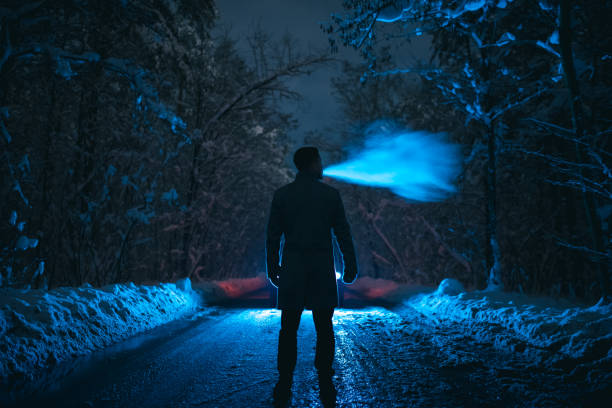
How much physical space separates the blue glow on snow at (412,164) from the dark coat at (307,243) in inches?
396

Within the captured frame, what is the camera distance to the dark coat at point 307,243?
11.3 ft

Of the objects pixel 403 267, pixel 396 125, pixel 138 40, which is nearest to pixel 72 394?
pixel 138 40

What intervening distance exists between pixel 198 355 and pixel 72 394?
1622mm

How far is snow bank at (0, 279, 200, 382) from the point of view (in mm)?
3871

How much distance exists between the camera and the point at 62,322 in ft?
15.4

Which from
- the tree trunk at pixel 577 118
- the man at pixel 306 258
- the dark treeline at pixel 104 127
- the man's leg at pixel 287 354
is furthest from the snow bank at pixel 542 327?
the dark treeline at pixel 104 127

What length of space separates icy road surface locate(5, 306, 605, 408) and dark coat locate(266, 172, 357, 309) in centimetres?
86

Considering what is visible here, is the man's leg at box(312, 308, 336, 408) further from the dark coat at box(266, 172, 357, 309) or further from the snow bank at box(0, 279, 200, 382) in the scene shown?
the snow bank at box(0, 279, 200, 382)

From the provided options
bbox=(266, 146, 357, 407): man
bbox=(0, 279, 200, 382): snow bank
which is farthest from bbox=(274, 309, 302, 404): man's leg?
bbox=(0, 279, 200, 382): snow bank

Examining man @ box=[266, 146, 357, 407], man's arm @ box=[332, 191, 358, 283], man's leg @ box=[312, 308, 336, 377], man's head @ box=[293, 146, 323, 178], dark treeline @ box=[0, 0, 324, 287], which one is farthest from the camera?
dark treeline @ box=[0, 0, 324, 287]

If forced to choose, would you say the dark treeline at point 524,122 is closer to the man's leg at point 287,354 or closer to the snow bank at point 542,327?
the snow bank at point 542,327

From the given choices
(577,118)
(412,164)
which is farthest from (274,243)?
(412,164)

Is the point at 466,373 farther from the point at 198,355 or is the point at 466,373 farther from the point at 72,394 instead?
the point at 72,394

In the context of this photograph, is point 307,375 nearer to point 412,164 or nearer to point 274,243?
point 274,243
